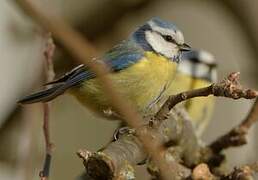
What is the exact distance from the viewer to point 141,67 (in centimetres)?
145

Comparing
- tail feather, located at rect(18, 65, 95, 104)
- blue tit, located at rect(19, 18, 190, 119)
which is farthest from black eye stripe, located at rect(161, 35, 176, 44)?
tail feather, located at rect(18, 65, 95, 104)

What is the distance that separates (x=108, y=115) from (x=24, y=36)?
0.73m

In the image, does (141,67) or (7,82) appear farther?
(7,82)

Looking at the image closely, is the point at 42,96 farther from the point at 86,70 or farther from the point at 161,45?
the point at 161,45

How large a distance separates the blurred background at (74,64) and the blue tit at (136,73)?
0.32ft

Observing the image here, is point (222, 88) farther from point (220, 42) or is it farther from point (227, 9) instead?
point (220, 42)

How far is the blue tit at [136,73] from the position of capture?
1.33 meters

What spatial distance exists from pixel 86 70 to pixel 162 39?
0.27 metres

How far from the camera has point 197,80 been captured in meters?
2.25

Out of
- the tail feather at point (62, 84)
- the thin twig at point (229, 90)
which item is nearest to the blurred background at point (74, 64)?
the tail feather at point (62, 84)

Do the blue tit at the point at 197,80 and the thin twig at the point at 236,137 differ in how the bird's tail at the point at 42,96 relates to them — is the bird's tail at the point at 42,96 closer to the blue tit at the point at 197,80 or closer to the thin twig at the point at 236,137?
the thin twig at the point at 236,137

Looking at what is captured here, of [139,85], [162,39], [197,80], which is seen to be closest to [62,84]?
[139,85]

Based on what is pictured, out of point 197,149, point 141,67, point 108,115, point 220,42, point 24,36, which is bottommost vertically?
point 197,149

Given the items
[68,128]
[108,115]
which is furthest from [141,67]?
[68,128]
